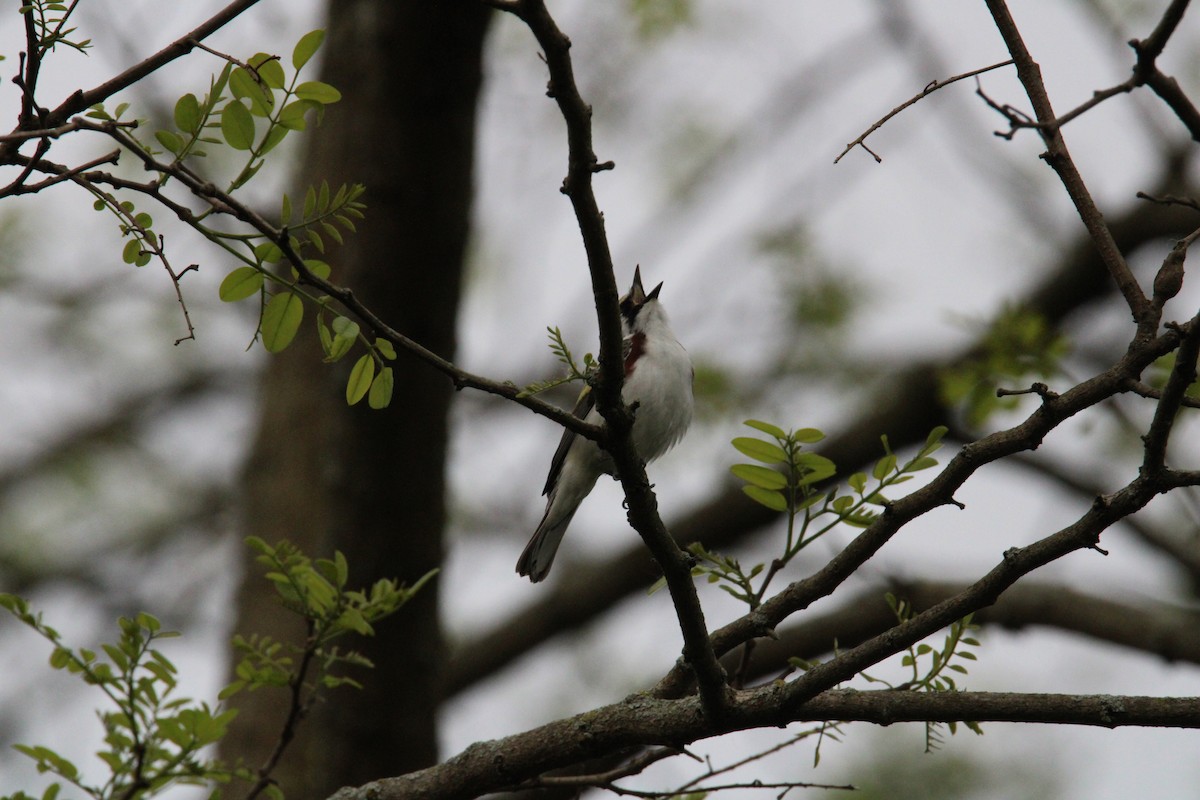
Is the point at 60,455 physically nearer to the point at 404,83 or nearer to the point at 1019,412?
the point at 404,83

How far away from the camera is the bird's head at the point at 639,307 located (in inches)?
248

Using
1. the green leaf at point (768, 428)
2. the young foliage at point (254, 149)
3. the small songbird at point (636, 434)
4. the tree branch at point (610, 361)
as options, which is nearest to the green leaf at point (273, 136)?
the young foliage at point (254, 149)

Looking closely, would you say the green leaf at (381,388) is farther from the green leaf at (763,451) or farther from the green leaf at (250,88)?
the green leaf at (763,451)

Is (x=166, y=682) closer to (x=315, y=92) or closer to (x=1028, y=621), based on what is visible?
(x=315, y=92)

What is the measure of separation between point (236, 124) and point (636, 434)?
3278 millimetres

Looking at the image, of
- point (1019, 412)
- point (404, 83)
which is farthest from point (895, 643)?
point (404, 83)

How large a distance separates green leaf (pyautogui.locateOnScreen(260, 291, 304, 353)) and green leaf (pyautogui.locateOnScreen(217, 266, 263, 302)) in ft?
0.23

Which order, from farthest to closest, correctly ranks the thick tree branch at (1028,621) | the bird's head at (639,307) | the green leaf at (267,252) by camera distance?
the bird's head at (639,307), the thick tree branch at (1028,621), the green leaf at (267,252)

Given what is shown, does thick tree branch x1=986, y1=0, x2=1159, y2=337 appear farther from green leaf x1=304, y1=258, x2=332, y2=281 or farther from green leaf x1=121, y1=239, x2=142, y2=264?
green leaf x1=121, y1=239, x2=142, y2=264

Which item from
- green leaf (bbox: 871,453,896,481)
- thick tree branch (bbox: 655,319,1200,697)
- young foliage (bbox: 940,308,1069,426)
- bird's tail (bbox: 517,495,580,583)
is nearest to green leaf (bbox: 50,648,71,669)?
thick tree branch (bbox: 655,319,1200,697)

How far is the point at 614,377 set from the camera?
8.57ft

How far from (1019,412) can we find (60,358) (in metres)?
10.5

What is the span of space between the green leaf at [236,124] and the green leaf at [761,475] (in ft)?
4.84

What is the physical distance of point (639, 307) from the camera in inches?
259
